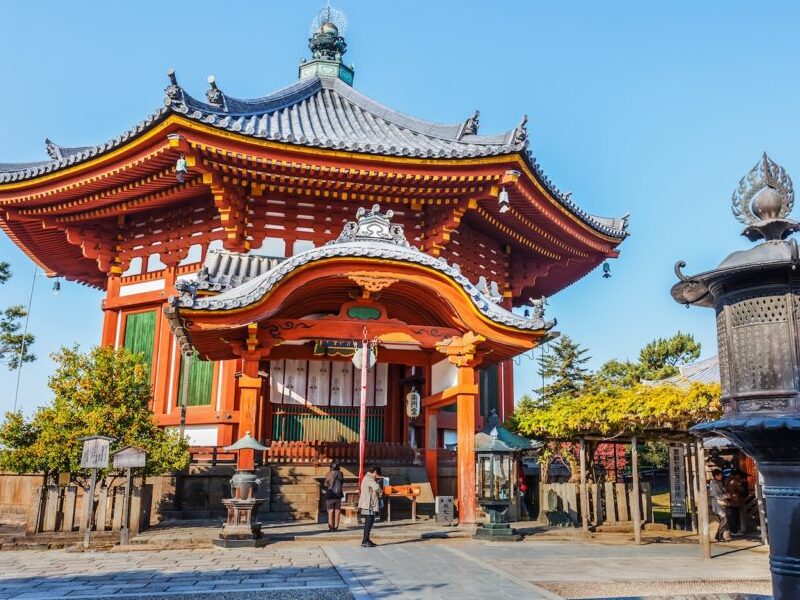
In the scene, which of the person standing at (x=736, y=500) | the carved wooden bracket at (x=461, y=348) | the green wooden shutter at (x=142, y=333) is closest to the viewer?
the carved wooden bracket at (x=461, y=348)

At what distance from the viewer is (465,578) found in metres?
8.38

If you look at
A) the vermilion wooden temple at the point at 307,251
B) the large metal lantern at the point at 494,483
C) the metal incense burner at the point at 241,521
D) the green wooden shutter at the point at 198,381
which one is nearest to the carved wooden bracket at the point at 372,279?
the vermilion wooden temple at the point at 307,251

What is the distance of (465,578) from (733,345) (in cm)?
448

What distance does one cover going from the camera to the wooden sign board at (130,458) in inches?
460

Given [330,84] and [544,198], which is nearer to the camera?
[544,198]

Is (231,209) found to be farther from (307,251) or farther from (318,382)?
(318,382)

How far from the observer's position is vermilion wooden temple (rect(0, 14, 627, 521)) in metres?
13.0

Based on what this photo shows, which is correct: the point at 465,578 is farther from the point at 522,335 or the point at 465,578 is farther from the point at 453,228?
the point at 453,228

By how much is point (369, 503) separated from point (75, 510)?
18.4 feet

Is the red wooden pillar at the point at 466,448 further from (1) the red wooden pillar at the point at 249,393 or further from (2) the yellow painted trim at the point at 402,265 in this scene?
(1) the red wooden pillar at the point at 249,393

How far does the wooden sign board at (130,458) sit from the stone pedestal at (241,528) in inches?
68.9

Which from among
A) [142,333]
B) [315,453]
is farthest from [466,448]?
[142,333]

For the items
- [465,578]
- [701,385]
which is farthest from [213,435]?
[701,385]

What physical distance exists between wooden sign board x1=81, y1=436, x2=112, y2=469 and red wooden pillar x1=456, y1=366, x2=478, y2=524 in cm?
634
